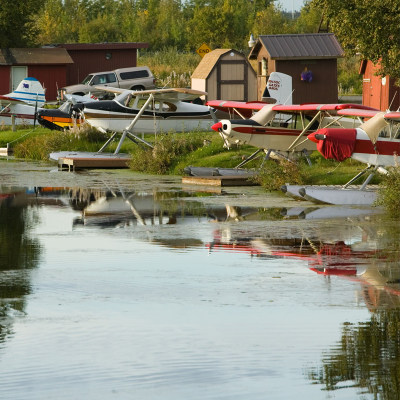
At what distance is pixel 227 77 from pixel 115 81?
17.8 feet

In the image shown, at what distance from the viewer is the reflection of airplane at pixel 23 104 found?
103 ft

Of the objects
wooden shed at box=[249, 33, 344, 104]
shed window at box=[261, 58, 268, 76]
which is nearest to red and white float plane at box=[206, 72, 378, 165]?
wooden shed at box=[249, 33, 344, 104]

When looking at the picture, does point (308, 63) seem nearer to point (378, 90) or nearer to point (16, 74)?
point (378, 90)

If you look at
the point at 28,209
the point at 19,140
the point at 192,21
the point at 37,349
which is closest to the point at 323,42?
the point at 19,140

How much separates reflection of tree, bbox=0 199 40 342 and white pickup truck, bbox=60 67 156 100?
2276 centimetres

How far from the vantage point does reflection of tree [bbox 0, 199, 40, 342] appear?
9.02m

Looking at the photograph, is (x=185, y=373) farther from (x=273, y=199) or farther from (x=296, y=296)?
(x=273, y=199)

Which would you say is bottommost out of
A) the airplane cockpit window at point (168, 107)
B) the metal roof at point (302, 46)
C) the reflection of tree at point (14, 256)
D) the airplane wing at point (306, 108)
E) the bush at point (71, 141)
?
the reflection of tree at point (14, 256)

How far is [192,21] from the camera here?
66000 mm

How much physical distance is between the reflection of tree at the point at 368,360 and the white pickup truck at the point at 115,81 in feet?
101

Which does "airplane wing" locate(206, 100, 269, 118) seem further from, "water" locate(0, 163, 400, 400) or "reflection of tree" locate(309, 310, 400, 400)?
"reflection of tree" locate(309, 310, 400, 400)

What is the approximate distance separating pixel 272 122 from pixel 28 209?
20.9 ft

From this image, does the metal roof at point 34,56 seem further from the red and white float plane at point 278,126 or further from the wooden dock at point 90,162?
the red and white float plane at point 278,126

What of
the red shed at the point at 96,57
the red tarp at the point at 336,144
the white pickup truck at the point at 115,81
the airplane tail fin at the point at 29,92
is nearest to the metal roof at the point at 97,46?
the red shed at the point at 96,57
